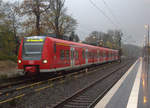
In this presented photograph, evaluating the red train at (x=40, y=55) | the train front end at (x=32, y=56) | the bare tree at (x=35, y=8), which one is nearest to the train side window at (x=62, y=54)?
the red train at (x=40, y=55)

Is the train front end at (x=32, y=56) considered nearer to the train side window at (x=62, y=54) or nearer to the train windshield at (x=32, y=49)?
the train windshield at (x=32, y=49)

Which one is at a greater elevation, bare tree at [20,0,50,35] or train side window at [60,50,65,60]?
bare tree at [20,0,50,35]

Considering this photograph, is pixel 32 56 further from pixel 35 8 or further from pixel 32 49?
pixel 35 8

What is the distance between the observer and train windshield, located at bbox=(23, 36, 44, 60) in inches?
475

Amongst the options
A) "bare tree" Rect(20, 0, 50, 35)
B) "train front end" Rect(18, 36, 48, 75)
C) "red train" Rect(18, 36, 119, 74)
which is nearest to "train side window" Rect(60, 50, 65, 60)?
"red train" Rect(18, 36, 119, 74)

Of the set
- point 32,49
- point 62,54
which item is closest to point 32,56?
point 32,49

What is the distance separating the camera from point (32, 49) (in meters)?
12.3

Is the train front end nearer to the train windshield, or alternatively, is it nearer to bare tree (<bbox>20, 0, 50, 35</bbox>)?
the train windshield

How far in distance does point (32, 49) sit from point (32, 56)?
0.49 meters

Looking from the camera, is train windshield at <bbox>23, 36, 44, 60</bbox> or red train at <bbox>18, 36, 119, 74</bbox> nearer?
red train at <bbox>18, 36, 119, 74</bbox>

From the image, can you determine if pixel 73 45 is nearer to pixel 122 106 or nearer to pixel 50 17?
pixel 122 106

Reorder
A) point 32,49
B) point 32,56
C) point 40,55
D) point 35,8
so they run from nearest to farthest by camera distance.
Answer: point 40,55 → point 32,56 → point 32,49 → point 35,8

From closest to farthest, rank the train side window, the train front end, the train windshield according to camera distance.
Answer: the train front end < the train windshield < the train side window

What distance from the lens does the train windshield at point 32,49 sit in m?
12.1
